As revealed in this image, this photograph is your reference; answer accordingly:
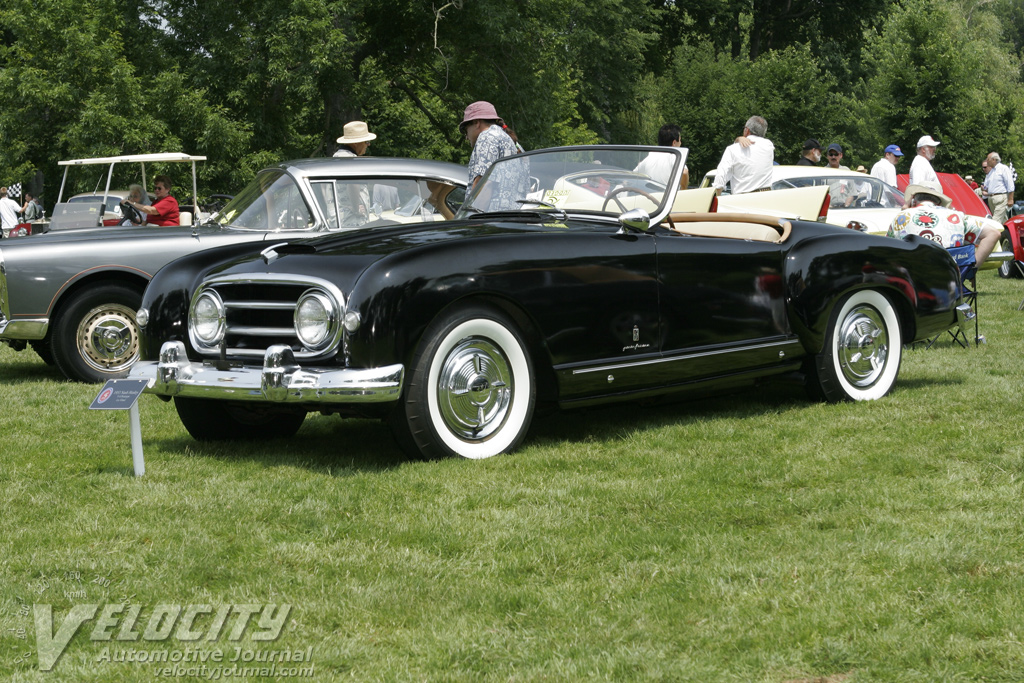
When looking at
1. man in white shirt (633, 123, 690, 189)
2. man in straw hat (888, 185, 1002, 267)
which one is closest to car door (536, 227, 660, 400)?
man in white shirt (633, 123, 690, 189)

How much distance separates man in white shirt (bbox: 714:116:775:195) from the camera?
38.6ft

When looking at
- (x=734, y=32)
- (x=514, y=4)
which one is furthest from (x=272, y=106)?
(x=734, y=32)

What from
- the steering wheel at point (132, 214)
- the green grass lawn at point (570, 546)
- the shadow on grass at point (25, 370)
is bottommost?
the shadow on grass at point (25, 370)

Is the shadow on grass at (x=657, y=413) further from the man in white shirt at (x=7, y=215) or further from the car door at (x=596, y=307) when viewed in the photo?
the man in white shirt at (x=7, y=215)

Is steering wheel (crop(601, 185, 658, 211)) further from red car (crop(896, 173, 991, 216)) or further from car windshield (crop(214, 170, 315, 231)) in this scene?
red car (crop(896, 173, 991, 216))

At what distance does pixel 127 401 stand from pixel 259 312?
0.74 metres

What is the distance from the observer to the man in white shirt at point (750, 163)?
11.8 metres

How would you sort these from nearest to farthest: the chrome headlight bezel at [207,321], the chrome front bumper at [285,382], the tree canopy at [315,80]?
the chrome front bumper at [285,382] → the chrome headlight bezel at [207,321] → the tree canopy at [315,80]

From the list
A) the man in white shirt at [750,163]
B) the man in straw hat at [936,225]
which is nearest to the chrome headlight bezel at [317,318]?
the man in straw hat at [936,225]

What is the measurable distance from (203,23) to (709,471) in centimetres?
2358

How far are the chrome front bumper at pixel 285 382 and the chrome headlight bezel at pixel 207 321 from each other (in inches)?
6.2

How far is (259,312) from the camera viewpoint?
211 inches

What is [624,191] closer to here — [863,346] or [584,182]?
[584,182]

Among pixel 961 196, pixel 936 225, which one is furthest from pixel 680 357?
pixel 961 196
